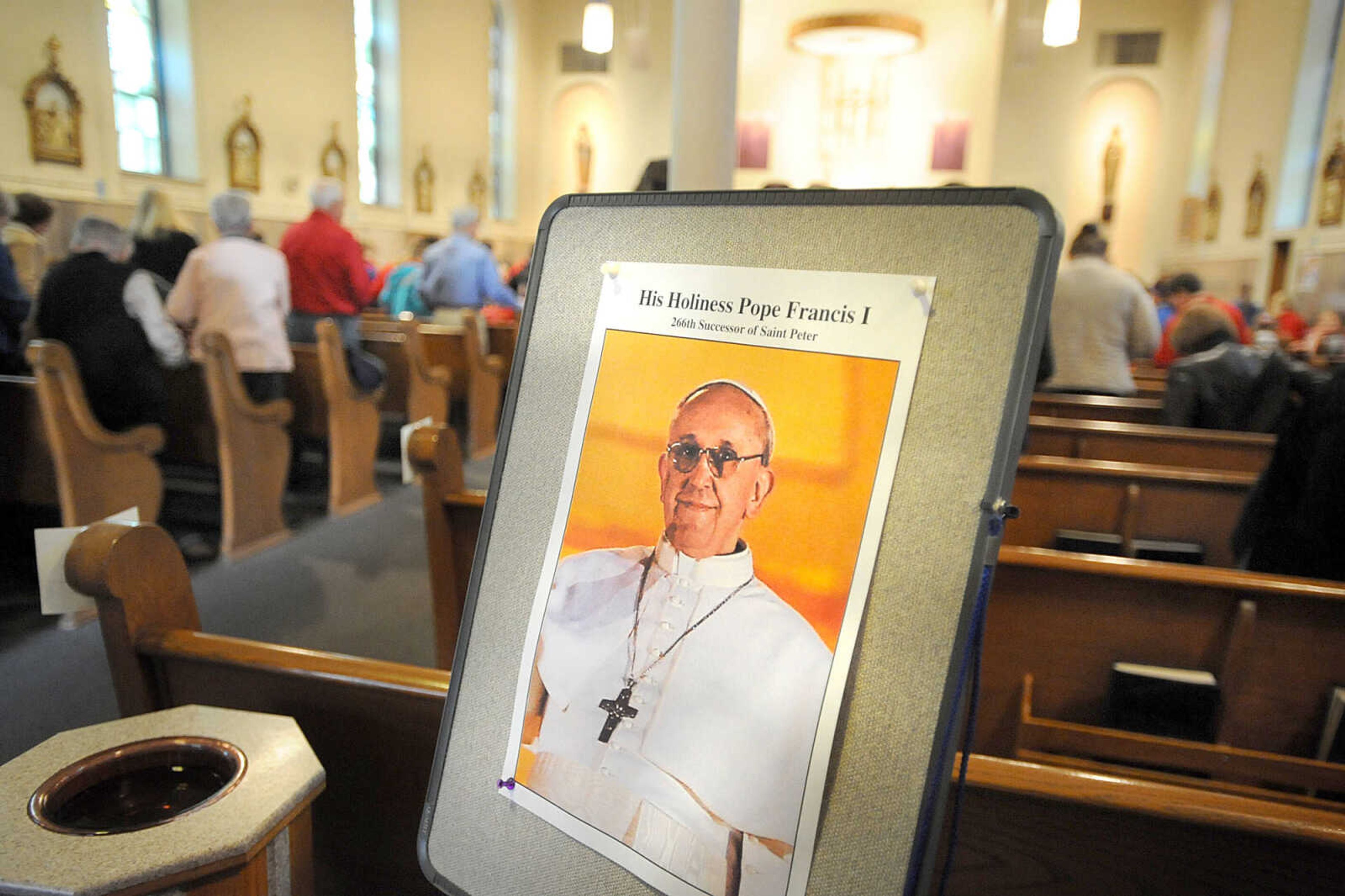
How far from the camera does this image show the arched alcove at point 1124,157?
41.2 feet

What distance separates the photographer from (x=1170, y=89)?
40.3 feet

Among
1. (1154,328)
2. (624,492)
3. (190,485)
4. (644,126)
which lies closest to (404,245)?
(644,126)

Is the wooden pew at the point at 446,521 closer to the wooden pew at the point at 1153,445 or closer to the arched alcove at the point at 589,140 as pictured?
the wooden pew at the point at 1153,445

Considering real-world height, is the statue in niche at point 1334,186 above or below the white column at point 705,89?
above

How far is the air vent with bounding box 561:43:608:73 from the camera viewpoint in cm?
1420

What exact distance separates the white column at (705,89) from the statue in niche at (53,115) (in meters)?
6.81

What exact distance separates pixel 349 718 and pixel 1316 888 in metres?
1.10

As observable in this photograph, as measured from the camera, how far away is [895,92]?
13148mm

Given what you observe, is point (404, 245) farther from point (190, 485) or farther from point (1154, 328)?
point (1154, 328)

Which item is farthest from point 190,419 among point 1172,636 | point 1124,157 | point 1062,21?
point 1124,157

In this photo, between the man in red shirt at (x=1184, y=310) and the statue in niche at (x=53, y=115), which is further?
the statue in niche at (x=53, y=115)

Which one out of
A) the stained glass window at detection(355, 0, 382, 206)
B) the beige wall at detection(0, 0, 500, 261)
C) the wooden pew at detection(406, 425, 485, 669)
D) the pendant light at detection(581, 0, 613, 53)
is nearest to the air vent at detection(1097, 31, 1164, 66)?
the beige wall at detection(0, 0, 500, 261)

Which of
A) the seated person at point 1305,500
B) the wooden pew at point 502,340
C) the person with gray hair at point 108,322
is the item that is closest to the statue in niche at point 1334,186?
the wooden pew at point 502,340

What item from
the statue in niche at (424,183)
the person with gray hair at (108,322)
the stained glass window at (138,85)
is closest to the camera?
the person with gray hair at (108,322)
